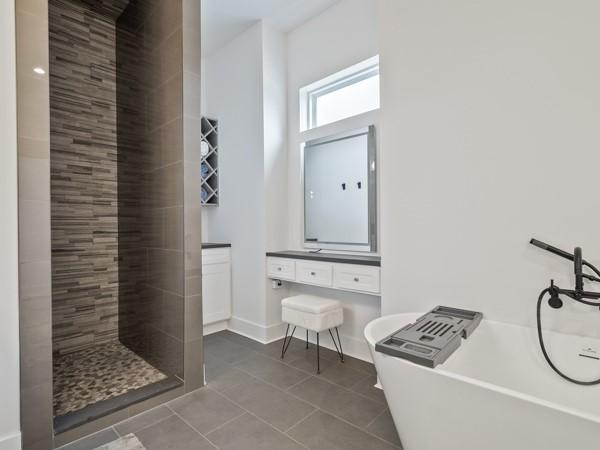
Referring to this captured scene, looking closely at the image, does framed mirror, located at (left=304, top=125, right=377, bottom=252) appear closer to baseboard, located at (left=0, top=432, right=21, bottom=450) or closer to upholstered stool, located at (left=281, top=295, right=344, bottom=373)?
upholstered stool, located at (left=281, top=295, right=344, bottom=373)

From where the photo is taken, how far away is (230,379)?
2.40m

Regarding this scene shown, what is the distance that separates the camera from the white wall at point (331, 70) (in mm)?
2758

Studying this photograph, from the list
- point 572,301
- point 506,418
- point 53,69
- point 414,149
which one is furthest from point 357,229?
point 53,69

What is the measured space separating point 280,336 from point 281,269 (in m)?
0.75

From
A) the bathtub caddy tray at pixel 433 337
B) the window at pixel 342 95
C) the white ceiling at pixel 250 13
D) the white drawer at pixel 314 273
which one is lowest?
the bathtub caddy tray at pixel 433 337

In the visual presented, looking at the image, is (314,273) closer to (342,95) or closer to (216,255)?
(216,255)

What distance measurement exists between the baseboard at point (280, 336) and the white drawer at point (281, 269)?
0.54m

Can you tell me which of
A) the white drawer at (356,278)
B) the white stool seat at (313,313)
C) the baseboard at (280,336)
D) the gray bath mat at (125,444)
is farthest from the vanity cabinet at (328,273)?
the gray bath mat at (125,444)

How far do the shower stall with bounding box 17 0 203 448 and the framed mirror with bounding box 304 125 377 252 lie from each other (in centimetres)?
123

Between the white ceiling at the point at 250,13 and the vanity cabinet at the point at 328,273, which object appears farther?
the white ceiling at the point at 250,13

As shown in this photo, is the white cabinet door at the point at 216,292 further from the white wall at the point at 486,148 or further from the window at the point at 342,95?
the white wall at the point at 486,148

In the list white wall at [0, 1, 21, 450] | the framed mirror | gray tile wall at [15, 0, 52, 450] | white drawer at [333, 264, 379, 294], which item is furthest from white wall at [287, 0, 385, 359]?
white wall at [0, 1, 21, 450]

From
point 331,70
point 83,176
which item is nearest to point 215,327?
point 83,176

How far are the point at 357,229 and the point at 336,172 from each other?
0.56m
